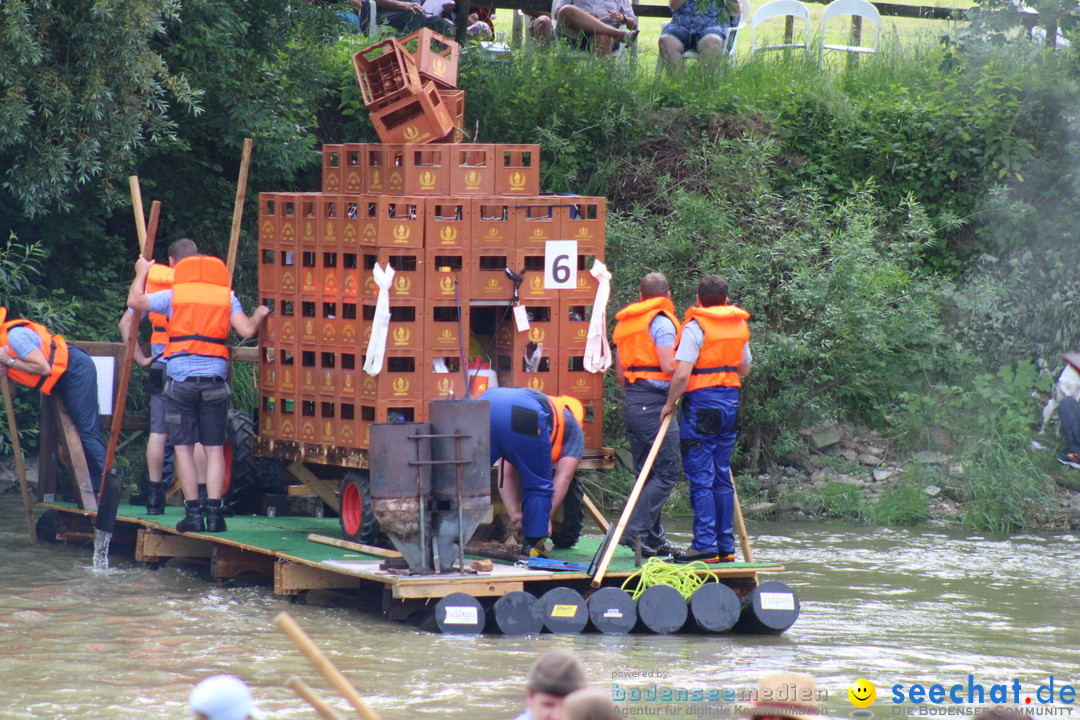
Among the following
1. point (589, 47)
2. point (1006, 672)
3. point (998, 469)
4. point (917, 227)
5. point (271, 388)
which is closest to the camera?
point (1006, 672)

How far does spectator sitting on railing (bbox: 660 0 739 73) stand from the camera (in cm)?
1639

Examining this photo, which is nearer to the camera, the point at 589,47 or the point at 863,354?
the point at 863,354

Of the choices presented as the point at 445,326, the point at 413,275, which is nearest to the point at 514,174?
the point at 413,275

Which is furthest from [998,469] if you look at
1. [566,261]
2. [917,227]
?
[566,261]

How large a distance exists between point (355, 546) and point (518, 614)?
4.58 ft

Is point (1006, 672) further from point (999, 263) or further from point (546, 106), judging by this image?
point (546, 106)

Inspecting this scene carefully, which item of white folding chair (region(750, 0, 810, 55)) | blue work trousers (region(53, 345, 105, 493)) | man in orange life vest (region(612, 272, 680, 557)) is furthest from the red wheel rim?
white folding chair (region(750, 0, 810, 55))

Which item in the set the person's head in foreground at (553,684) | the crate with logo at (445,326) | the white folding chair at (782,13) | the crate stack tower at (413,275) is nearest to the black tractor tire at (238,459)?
the crate stack tower at (413,275)

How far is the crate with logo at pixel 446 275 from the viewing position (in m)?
9.30

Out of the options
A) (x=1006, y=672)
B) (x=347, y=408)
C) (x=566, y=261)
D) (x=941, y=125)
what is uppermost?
(x=941, y=125)

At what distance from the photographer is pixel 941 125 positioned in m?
15.4

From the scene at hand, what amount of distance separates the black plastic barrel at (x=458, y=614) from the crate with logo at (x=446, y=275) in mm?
2122

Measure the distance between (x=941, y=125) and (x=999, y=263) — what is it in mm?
1676

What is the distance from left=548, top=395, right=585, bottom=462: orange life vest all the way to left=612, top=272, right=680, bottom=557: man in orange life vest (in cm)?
37
